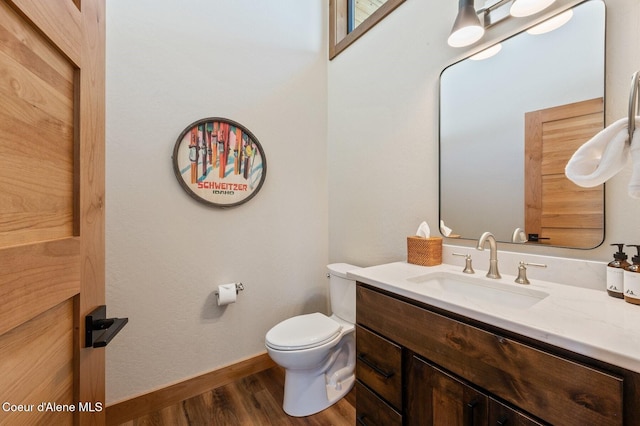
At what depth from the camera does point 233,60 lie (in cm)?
181

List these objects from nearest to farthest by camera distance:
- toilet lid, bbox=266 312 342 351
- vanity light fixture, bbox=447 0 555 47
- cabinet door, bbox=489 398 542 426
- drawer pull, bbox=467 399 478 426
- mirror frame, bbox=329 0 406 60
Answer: cabinet door, bbox=489 398 542 426 < drawer pull, bbox=467 399 478 426 < vanity light fixture, bbox=447 0 555 47 < toilet lid, bbox=266 312 342 351 < mirror frame, bbox=329 0 406 60

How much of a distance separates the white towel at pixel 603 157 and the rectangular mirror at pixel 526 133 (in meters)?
0.31

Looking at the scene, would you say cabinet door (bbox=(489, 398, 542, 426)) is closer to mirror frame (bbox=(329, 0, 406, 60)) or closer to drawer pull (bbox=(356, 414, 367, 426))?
drawer pull (bbox=(356, 414, 367, 426))

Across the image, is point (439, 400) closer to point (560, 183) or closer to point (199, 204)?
point (560, 183)

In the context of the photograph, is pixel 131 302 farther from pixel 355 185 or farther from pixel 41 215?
pixel 355 185

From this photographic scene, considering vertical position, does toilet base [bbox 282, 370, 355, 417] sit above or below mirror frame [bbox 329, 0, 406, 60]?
A: below

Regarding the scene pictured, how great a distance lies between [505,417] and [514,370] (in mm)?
134

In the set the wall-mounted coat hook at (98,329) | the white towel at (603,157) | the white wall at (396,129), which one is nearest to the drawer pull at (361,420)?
the white wall at (396,129)

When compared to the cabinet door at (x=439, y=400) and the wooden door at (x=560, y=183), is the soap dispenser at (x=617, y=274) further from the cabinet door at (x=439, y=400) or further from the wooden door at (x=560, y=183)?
the cabinet door at (x=439, y=400)

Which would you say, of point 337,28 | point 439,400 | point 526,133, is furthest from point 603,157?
point 337,28

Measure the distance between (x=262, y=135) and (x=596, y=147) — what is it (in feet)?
5.61

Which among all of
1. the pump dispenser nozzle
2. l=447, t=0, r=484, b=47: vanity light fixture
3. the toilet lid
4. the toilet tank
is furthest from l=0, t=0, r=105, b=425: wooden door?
the pump dispenser nozzle

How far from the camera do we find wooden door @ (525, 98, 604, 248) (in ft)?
3.21

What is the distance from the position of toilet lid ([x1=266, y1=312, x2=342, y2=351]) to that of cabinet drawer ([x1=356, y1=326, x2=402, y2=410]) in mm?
329
